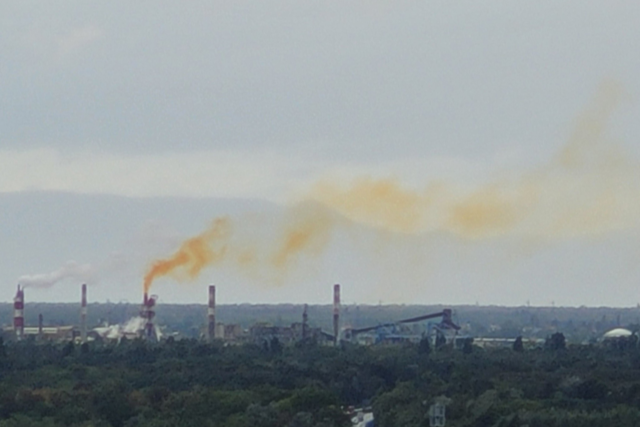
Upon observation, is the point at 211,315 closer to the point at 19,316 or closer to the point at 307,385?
the point at 19,316

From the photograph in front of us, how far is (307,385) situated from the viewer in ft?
345

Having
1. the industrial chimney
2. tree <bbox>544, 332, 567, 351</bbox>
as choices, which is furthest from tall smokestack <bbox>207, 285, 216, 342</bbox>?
tree <bbox>544, 332, 567, 351</bbox>

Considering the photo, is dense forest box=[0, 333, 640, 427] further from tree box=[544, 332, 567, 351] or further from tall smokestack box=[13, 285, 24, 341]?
tall smokestack box=[13, 285, 24, 341]

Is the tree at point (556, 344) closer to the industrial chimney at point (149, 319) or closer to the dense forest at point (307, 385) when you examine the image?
the dense forest at point (307, 385)

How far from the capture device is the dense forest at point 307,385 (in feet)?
269

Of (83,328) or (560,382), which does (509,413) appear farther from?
(83,328)

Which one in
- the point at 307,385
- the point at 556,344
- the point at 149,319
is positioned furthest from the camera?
the point at 149,319

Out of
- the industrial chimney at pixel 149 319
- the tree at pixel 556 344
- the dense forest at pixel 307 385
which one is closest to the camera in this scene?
the dense forest at pixel 307 385

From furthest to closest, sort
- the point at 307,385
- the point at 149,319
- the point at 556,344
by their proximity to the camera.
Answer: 1. the point at 149,319
2. the point at 556,344
3. the point at 307,385

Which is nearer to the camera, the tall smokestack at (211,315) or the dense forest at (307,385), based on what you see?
the dense forest at (307,385)

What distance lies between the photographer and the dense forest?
81938mm

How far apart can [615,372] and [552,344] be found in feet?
162

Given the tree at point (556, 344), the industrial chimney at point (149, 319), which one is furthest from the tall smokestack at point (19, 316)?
the tree at point (556, 344)

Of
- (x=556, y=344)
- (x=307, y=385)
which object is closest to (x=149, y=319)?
(x=556, y=344)
